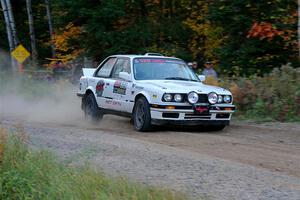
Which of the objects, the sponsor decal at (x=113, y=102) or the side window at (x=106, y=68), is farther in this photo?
the side window at (x=106, y=68)

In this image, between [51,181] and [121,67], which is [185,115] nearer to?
[121,67]

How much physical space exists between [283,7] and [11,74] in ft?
47.3

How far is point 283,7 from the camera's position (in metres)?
21.2

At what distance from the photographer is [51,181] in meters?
6.76

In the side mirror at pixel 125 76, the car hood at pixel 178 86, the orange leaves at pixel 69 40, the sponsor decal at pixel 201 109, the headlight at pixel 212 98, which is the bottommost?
the orange leaves at pixel 69 40

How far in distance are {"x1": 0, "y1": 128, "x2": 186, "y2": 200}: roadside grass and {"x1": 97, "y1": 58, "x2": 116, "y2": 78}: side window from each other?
536cm

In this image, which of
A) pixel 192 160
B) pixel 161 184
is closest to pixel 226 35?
pixel 192 160

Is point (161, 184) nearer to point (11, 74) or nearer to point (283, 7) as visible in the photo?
point (283, 7)

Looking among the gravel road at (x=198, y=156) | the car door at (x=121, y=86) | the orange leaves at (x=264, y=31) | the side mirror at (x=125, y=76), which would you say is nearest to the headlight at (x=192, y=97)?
the gravel road at (x=198, y=156)

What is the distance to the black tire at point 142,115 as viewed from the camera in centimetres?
1146

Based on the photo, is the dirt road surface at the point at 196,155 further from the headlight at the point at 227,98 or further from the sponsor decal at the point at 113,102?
the headlight at the point at 227,98

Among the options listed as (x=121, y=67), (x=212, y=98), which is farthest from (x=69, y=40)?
(x=212, y=98)

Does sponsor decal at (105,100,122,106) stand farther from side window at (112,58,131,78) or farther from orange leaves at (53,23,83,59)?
orange leaves at (53,23,83,59)

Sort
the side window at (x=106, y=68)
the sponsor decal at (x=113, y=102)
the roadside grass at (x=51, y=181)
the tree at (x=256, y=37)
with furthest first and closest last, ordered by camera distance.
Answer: the tree at (x=256, y=37), the side window at (x=106, y=68), the sponsor decal at (x=113, y=102), the roadside grass at (x=51, y=181)
